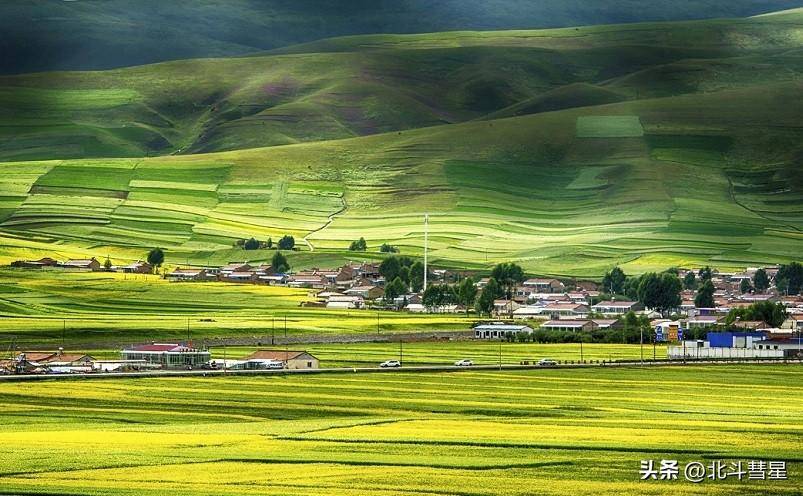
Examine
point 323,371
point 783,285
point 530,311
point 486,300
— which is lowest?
point 323,371

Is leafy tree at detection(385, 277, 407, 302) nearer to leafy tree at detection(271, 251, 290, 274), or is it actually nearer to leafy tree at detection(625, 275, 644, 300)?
leafy tree at detection(271, 251, 290, 274)

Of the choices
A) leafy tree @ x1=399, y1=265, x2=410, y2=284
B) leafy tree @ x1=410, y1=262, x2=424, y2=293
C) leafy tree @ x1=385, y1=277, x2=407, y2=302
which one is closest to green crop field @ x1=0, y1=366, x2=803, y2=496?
leafy tree @ x1=385, y1=277, x2=407, y2=302

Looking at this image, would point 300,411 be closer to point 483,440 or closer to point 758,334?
point 483,440

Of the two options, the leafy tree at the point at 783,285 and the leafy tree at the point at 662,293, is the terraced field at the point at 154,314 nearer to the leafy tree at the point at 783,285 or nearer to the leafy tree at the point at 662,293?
the leafy tree at the point at 662,293

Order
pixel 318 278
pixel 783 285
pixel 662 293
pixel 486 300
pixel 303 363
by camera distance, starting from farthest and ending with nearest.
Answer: pixel 318 278, pixel 783 285, pixel 662 293, pixel 486 300, pixel 303 363

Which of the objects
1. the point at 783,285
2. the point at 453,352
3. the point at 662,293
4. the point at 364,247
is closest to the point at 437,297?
the point at 662,293

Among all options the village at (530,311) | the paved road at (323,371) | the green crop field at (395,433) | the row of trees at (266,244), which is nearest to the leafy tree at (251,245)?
the row of trees at (266,244)

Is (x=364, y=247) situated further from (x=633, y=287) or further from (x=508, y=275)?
(x=633, y=287)

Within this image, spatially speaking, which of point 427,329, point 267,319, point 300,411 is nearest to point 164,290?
point 267,319
